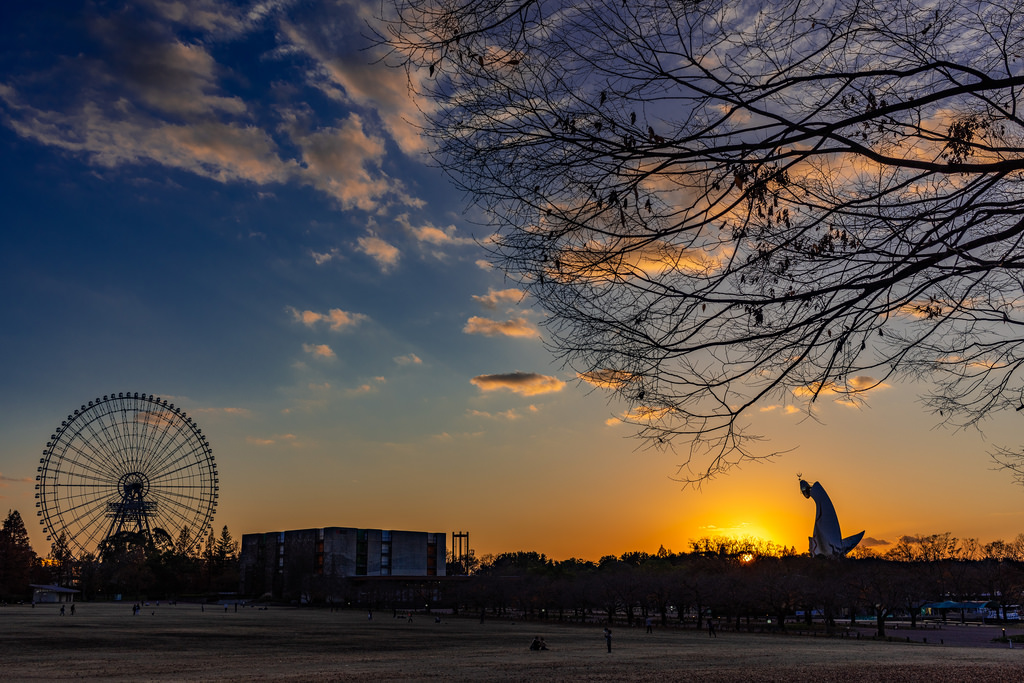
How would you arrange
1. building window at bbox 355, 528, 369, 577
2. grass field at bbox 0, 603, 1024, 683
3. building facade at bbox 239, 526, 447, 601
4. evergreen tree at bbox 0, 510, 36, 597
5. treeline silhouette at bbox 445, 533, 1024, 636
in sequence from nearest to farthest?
grass field at bbox 0, 603, 1024, 683 → treeline silhouette at bbox 445, 533, 1024, 636 → evergreen tree at bbox 0, 510, 36, 597 → building facade at bbox 239, 526, 447, 601 → building window at bbox 355, 528, 369, 577

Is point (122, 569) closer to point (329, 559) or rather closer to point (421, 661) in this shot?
point (329, 559)

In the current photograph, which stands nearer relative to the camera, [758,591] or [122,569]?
[758,591]

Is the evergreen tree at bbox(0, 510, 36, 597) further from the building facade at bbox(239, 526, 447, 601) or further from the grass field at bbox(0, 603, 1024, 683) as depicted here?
the grass field at bbox(0, 603, 1024, 683)

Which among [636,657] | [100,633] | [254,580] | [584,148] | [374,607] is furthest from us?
[254,580]

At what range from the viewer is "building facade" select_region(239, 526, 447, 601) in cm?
13688

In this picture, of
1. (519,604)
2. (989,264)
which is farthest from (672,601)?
(989,264)

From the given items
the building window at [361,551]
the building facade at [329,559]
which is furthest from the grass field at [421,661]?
the building window at [361,551]

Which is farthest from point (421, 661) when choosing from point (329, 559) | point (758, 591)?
point (329, 559)

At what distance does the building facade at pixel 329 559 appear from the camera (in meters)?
137

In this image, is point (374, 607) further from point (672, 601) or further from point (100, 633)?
point (100, 633)

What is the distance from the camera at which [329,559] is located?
140 metres

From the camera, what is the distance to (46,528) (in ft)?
314

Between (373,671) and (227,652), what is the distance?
43.1 ft

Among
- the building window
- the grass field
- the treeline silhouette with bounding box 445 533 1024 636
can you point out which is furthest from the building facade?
the grass field
